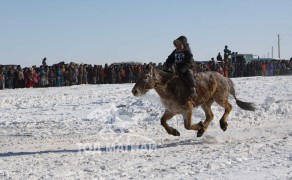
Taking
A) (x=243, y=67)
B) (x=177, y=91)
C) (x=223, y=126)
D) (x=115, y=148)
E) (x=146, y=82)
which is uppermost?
(x=243, y=67)

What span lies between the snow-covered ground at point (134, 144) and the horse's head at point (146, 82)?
114 cm

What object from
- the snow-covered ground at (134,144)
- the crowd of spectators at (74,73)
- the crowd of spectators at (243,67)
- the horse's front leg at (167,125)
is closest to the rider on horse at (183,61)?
the horse's front leg at (167,125)

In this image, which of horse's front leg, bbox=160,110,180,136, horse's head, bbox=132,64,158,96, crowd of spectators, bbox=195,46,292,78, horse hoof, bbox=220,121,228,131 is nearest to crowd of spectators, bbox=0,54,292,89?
crowd of spectators, bbox=195,46,292,78

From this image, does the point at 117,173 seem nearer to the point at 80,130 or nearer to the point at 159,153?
the point at 159,153

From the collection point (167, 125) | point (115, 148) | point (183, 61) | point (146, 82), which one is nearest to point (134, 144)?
point (115, 148)

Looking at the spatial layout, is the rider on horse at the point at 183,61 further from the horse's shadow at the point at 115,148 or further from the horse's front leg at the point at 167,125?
the horse's shadow at the point at 115,148

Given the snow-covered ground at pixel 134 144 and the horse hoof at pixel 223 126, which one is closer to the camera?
the snow-covered ground at pixel 134 144

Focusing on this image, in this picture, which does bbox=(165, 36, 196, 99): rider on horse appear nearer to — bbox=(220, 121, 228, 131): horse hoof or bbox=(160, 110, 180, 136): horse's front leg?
bbox=(160, 110, 180, 136): horse's front leg

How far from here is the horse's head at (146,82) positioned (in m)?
9.66

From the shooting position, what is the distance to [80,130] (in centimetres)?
1380

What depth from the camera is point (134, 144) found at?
10305 millimetres

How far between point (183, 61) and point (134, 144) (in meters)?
2.11

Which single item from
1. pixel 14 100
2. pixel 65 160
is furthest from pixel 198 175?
pixel 14 100

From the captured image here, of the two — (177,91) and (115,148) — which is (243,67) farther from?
(115,148)
